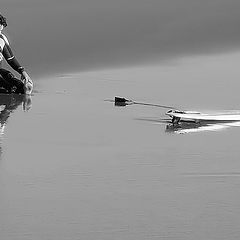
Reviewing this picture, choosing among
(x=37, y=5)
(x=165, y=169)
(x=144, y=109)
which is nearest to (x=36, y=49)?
(x=37, y=5)

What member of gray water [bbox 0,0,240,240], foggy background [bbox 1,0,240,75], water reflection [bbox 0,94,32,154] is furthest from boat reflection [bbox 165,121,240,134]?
foggy background [bbox 1,0,240,75]

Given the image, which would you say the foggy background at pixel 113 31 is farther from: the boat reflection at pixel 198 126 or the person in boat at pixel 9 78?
the boat reflection at pixel 198 126

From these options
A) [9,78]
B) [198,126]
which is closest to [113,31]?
[9,78]

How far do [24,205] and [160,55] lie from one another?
17.1ft

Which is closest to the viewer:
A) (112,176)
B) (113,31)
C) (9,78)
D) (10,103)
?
(112,176)

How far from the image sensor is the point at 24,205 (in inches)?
163

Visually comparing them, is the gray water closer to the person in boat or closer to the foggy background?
the foggy background

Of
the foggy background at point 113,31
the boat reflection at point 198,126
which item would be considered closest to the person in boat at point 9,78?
the foggy background at point 113,31

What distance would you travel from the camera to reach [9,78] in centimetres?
758

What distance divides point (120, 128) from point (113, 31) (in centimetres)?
389

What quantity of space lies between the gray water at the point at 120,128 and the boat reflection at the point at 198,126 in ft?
0.13

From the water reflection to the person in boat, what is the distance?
10 centimetres

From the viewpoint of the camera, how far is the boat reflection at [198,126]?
609cm

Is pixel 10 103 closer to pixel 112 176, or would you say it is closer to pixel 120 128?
pixel 120 128
